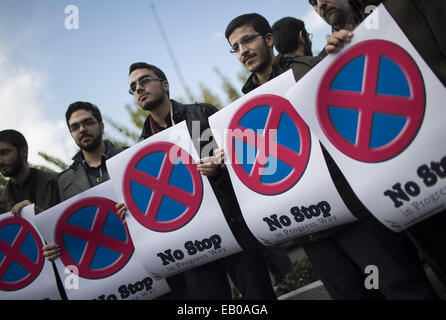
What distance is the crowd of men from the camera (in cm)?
168

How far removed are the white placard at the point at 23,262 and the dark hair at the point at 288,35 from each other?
85.7 inches

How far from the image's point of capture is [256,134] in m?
1.96

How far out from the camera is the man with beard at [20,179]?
9.18 ft

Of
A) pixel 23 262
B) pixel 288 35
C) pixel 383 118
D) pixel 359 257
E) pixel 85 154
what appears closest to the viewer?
pixel 383 118

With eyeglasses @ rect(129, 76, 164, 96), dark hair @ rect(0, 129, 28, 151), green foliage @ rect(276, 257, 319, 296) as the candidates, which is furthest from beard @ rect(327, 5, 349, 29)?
green foliage @ rect(276, 257, 319, 296)

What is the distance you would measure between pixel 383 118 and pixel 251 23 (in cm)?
109

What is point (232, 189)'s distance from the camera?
2.28 metres

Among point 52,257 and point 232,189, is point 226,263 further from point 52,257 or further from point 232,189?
point 52,257

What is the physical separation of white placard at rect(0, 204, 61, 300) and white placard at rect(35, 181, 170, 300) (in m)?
0.13

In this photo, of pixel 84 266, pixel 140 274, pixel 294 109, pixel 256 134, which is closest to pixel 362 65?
pixel 294 109

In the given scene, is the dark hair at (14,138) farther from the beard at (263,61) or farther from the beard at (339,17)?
the beard at (339,17)

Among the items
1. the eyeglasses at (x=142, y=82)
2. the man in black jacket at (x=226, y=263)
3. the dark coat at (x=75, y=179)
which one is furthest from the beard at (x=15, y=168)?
the man in black jacket at (x=226, y=263)

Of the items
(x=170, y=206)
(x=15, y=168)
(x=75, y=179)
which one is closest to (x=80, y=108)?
(x=75, y=179)
